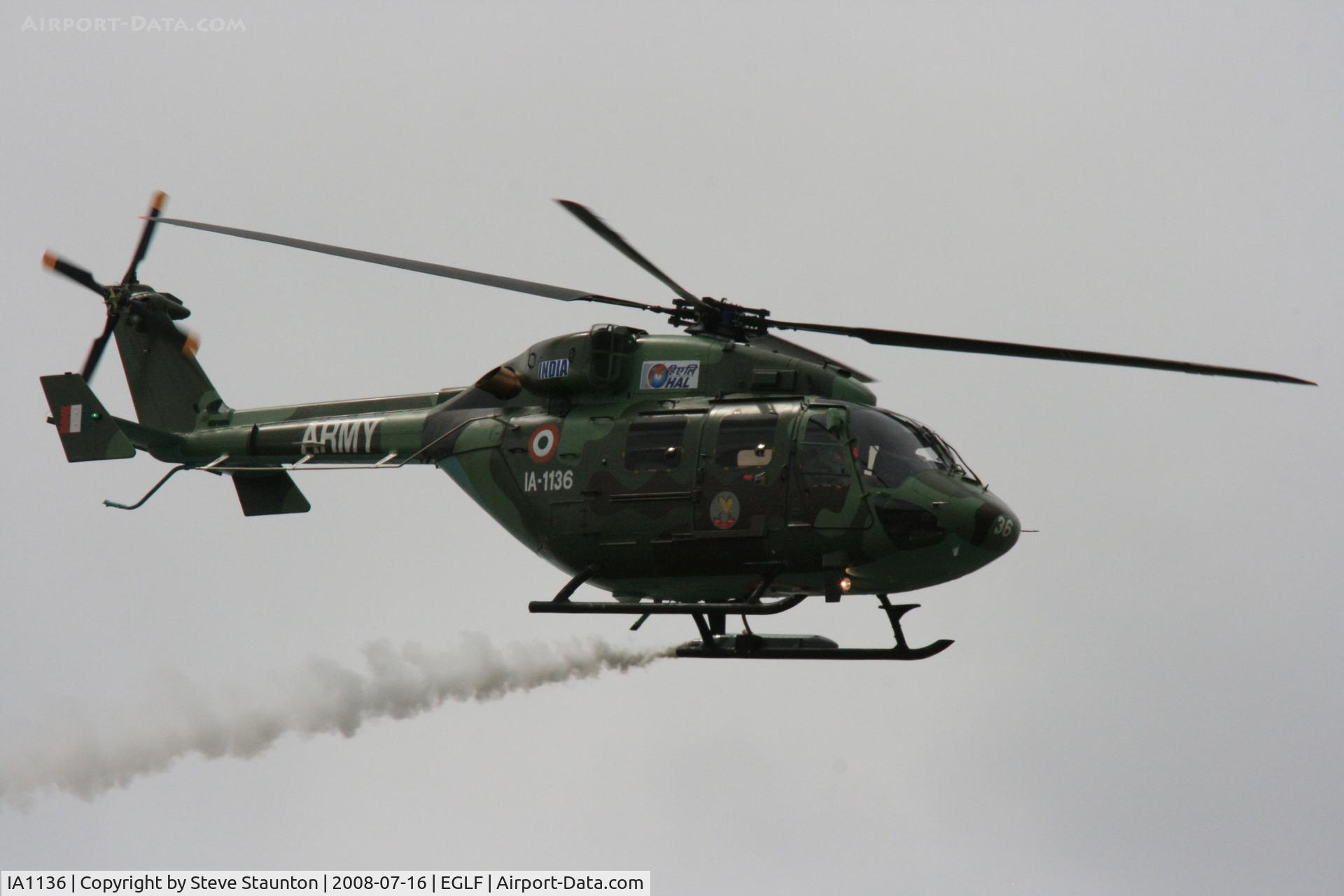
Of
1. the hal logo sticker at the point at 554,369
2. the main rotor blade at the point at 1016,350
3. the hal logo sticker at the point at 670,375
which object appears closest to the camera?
the main rotor blade at the point at 1016,350

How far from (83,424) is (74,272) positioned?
9.39 ft

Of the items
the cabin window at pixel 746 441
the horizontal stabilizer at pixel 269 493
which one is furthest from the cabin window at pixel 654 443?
the horizontal stabilizer at pixel 269 493

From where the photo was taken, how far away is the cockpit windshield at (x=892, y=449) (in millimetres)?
20203

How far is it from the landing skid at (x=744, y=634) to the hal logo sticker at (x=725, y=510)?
2.62 feet

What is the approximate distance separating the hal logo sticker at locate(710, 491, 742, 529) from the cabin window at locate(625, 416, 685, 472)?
693 millimetres

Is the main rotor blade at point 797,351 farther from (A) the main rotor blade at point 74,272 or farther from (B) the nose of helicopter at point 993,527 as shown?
(A) the main rotor blade at point 74,272

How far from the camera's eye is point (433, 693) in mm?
25656

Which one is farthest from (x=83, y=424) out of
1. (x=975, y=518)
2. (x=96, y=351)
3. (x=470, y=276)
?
(x=975, y=518)

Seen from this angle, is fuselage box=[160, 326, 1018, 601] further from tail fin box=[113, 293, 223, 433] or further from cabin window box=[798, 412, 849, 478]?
tail fin box=[113, 293, 223, 433]

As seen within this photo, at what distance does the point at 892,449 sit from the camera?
2038 cm

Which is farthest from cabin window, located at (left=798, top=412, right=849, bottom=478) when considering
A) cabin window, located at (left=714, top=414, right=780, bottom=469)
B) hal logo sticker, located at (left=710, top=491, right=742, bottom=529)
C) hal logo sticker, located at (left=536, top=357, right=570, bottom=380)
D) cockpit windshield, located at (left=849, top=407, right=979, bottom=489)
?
hal logo sticker, located at (left=536, top=357, right=570, bottom=380)

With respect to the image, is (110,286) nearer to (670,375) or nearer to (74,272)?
(74,272)

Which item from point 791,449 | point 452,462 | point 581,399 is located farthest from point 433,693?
point 791,449

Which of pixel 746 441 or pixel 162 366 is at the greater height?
pixel 746 441
